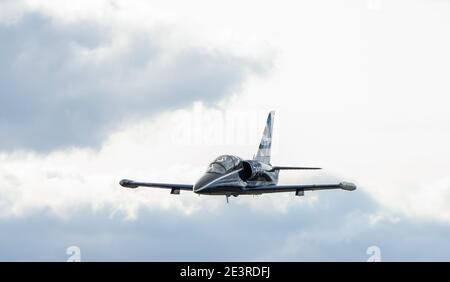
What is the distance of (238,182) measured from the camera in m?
101

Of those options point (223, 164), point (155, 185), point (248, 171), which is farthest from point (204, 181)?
point (155, 185)

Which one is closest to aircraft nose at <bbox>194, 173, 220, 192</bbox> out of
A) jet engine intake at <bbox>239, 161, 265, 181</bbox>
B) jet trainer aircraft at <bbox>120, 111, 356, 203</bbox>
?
jet trainer aircraft at <bbox>120, 111, 356, 203</bbox>

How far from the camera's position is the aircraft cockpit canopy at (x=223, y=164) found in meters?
98.6

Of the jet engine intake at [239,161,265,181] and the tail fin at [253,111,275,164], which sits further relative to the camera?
the tail fin at [253,111,275,164]

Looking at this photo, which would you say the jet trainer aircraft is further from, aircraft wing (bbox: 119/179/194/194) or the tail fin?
the tail fin

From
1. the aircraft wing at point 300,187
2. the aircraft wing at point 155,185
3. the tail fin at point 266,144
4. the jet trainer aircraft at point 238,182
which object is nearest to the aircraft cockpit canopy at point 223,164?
the jet trainer aircraft at point 238,182

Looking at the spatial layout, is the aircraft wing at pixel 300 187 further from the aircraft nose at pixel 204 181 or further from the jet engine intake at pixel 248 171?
the aircraft nose at pixel 204 181

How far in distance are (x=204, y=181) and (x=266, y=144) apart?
2490 cm

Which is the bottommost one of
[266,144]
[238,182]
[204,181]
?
[204,181]

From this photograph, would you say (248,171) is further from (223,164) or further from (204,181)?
(204,181)

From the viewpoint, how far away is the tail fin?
118 m

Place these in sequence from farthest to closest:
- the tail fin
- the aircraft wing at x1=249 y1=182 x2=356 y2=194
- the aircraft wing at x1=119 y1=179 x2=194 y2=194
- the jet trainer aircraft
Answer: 1. the tail fin
2. the aircraft wing at x1=119 y1=179 x2=194 y2=194
3. the aircraft wing at x1=249 y1=182 x2=356 y2=194
4. the jet trainer aircraft
